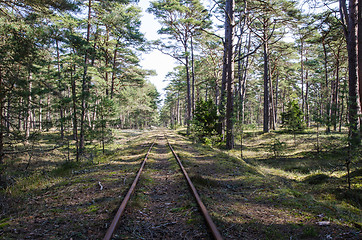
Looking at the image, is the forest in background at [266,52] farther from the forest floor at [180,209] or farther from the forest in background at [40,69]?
the forest in background at [40,69]

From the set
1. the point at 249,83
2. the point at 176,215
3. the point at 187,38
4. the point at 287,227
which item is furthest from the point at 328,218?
the point at 249,83

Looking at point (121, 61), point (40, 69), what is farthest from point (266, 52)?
point (40, 69)

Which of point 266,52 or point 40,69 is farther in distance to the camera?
point 266,52

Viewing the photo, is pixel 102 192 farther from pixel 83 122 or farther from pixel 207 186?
pixel 83 122

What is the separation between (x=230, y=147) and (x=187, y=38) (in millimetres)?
14541

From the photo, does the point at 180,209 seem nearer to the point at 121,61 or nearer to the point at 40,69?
the point at 40,69

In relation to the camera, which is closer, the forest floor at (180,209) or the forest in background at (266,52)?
the forest floor at (180,209)

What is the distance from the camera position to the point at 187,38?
75.6 ft

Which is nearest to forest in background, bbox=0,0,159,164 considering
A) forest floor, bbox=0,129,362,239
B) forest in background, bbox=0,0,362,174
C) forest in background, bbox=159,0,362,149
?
forest in background, bbox=0,0,362,174

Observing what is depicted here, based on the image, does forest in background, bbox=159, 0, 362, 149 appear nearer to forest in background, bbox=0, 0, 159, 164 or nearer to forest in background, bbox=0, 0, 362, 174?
forest in background, bbox=0, 0, 362, 174

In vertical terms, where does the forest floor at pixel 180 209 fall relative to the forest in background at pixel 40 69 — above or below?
below

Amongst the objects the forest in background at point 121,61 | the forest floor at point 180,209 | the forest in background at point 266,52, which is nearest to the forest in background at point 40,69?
the forest in background at point 121,61

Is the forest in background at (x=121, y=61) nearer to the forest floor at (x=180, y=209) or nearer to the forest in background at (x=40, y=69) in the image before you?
the forest in background at (x=40, y=69)

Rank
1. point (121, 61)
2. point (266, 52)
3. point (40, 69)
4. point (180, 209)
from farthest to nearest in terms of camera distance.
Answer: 1. point (121, 61)
2. point (266, 52)
3. point (40, 69)
4. point (180, 209)
